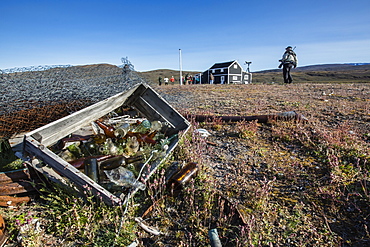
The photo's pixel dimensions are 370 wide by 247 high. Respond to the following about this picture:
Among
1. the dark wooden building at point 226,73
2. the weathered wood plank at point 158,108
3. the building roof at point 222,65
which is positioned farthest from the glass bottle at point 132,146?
the building roof at point 222,65

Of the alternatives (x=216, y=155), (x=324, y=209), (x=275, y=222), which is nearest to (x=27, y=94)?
(x=216, y=155)

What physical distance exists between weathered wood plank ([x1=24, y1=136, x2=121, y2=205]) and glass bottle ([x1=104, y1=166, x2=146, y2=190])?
0.88ft

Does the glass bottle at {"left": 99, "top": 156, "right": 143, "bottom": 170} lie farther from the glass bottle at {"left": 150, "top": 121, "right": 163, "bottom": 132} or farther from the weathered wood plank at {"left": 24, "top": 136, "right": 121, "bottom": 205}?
the glass bottle at {"left": 150, "top": 121, "right": 163, "bottom": 132}

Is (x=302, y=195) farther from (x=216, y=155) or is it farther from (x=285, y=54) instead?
(x=285, y=54)

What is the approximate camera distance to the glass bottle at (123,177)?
87.7 inches

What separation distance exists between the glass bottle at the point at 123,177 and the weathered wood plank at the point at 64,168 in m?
0.27

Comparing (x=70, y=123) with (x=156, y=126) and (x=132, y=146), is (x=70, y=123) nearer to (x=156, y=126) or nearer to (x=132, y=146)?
(x=132, y=146)

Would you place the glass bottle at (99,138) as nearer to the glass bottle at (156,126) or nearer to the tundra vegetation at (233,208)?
the glass bottle at (156,126)

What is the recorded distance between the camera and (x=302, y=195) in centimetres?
246

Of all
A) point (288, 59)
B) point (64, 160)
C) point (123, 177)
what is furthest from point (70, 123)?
point (288, 59)

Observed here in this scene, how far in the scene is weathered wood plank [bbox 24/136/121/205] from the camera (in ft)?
6.59

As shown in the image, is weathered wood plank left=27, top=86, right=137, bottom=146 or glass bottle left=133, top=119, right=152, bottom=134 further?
glass bottle left=133, top=119, right=152, bottom=134

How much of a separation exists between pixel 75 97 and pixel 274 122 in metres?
4.05

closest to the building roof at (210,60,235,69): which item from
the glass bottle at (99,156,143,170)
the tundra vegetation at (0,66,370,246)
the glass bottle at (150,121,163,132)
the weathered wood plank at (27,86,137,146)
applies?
the glass bottle at (150,121,163,132)
